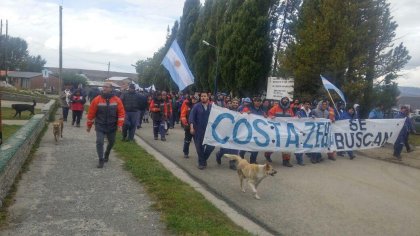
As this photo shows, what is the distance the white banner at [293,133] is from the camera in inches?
435

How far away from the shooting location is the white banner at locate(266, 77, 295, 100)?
76.7 ft

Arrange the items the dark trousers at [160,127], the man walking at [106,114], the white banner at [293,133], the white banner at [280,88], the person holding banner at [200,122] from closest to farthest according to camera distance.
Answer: the man walking at [106,114], the person holding banner at [200,122], the white banner at [293,133], the dark trousers at [160,127], the white banner at [280,88]

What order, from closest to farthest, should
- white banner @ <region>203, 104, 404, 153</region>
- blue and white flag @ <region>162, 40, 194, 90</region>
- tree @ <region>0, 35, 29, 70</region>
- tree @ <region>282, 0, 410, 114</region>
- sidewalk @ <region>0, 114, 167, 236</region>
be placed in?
sidewalk @ <region>0, 114, 167, 236</region> → white banner @ <region>203, 104, 404, 153</region> → blue and white flag @ <region>162, 40, 194, 90</region> → tree @ <region>282, 0, 410, 114</region> → tree @ <region>0, 35, 29, 70</region>

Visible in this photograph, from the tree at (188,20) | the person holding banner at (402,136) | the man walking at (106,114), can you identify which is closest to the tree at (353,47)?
the person holding banner at (402,136)

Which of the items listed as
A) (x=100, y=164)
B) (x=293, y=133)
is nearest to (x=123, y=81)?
(x=293, y=133)

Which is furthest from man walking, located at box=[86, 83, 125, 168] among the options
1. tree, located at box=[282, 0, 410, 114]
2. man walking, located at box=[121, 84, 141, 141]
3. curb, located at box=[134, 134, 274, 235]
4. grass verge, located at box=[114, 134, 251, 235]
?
tree, located at box=[282, 0, 410, 114]

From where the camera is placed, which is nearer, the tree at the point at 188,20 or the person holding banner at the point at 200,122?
the person holding banner at the point at 200,122

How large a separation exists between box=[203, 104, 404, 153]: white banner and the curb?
1.10 metres

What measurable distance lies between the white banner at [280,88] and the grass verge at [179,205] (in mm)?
14181

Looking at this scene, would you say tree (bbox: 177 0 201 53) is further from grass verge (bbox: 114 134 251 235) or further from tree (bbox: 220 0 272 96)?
grass verge (bbox: 114 134 251 235)

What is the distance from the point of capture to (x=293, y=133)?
12062 millimetres

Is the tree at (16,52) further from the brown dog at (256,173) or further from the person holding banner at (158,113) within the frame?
the brown dog at (256,173)

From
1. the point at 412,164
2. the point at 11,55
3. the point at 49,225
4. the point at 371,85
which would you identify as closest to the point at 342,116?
the point at 412,164

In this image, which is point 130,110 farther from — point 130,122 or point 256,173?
point 256,173
